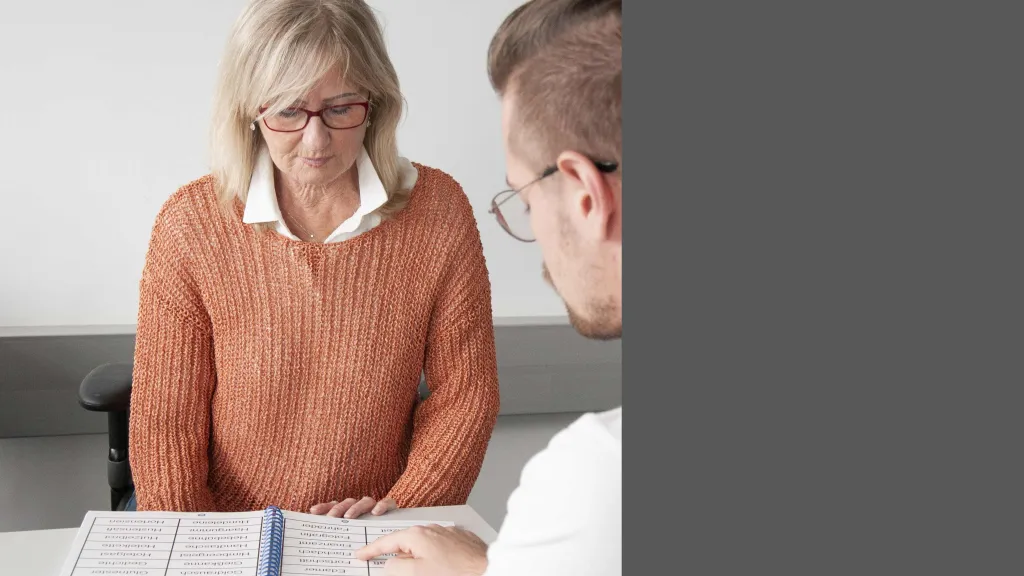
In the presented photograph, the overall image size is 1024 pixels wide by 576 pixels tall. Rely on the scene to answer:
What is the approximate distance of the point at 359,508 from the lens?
1366 millimetres

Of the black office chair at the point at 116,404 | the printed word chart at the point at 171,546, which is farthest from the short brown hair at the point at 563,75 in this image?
the black office chair at the point at 116,404

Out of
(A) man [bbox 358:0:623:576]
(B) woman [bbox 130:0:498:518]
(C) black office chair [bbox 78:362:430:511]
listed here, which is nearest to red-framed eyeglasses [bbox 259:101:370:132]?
(B) woman [bbox 130:0:498:518]

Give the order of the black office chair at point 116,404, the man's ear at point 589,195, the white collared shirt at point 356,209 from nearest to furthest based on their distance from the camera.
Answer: the man's ear at point 589,195, the white collared shirt at point 356,209, the black office chair at point 116,404

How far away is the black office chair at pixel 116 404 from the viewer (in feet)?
5.87

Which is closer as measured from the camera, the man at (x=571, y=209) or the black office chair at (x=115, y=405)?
the man at (x=571, y=209)

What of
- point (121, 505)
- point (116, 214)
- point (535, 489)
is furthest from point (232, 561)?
point (116, 214)

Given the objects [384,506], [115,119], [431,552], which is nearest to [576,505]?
[431,552]

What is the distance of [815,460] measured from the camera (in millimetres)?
333

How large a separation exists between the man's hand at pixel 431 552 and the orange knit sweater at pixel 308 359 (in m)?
0.30

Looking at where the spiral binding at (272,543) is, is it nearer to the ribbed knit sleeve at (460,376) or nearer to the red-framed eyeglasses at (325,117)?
the ribbed knit sleeve at (460,376)

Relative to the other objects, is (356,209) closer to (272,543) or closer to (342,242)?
(342,242)

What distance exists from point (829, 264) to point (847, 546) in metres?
0.09

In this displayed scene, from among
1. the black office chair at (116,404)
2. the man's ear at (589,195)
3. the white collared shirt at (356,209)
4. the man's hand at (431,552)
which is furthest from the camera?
the black office chair at (116,404)

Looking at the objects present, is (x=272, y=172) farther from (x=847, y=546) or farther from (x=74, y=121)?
(x=847, y=546)
